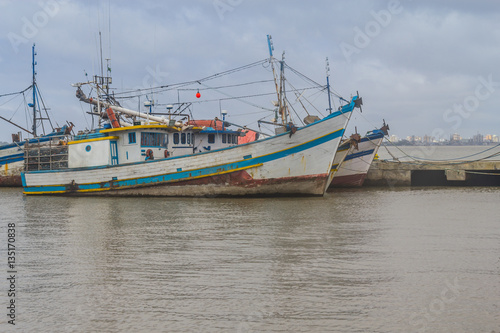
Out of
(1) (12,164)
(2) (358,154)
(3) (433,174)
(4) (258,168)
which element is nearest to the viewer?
(4) (258,168)

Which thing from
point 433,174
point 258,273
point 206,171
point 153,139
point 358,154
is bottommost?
point 258,273

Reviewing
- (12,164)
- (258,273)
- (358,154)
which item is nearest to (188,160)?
(358,154)

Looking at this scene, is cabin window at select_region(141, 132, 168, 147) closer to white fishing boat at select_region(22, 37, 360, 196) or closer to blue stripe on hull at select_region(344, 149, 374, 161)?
white fishing boat at select_region(22, 37, 360, 196)

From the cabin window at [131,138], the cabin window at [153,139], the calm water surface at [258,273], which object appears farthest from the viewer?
the cabin window at [131,138]

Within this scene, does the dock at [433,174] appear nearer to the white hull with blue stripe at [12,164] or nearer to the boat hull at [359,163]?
the boat hull at [359,163]

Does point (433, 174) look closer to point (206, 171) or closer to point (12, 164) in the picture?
point (206, 171)

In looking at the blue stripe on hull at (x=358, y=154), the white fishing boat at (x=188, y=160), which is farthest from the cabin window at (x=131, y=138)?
the blue stripe on hull at (x=358, y=154)

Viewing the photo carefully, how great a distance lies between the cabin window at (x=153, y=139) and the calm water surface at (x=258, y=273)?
280 inches

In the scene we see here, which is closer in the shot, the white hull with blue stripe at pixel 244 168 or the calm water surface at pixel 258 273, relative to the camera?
the calm water surface at pixel 258 273

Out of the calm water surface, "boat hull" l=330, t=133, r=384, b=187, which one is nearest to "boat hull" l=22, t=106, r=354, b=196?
the calm water surface

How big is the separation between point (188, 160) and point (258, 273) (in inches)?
509

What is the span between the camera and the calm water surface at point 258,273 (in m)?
5.88

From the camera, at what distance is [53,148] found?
80.6 feet

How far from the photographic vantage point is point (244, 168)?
19.8 m
